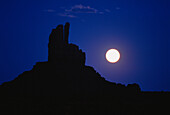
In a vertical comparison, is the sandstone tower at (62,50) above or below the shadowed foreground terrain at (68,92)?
above

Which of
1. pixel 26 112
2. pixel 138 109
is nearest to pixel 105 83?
pixel 138 109

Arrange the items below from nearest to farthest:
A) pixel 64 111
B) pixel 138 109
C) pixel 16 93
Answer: pixel 64 111
pixel 138 109
pixel 16 93

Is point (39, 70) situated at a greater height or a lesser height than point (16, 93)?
greater

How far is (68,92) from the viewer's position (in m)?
80.4

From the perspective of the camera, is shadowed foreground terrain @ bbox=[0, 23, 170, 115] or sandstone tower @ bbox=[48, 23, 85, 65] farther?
sandstone tower @ bbox=[48, 23, 85, 65]

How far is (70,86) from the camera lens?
271 ft

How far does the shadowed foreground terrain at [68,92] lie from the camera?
67.3 metres

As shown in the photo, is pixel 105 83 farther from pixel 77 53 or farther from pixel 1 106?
pixel 1 106

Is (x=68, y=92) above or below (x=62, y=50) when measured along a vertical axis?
below

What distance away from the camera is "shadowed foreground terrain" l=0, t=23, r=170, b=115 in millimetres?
67312

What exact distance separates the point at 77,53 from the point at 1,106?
1493 inches

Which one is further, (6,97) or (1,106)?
(6,97)

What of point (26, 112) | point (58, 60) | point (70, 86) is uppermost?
point (58, 60)

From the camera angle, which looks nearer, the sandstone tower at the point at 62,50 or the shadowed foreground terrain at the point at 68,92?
the shadowed foreground terrain at the point at 68,92
